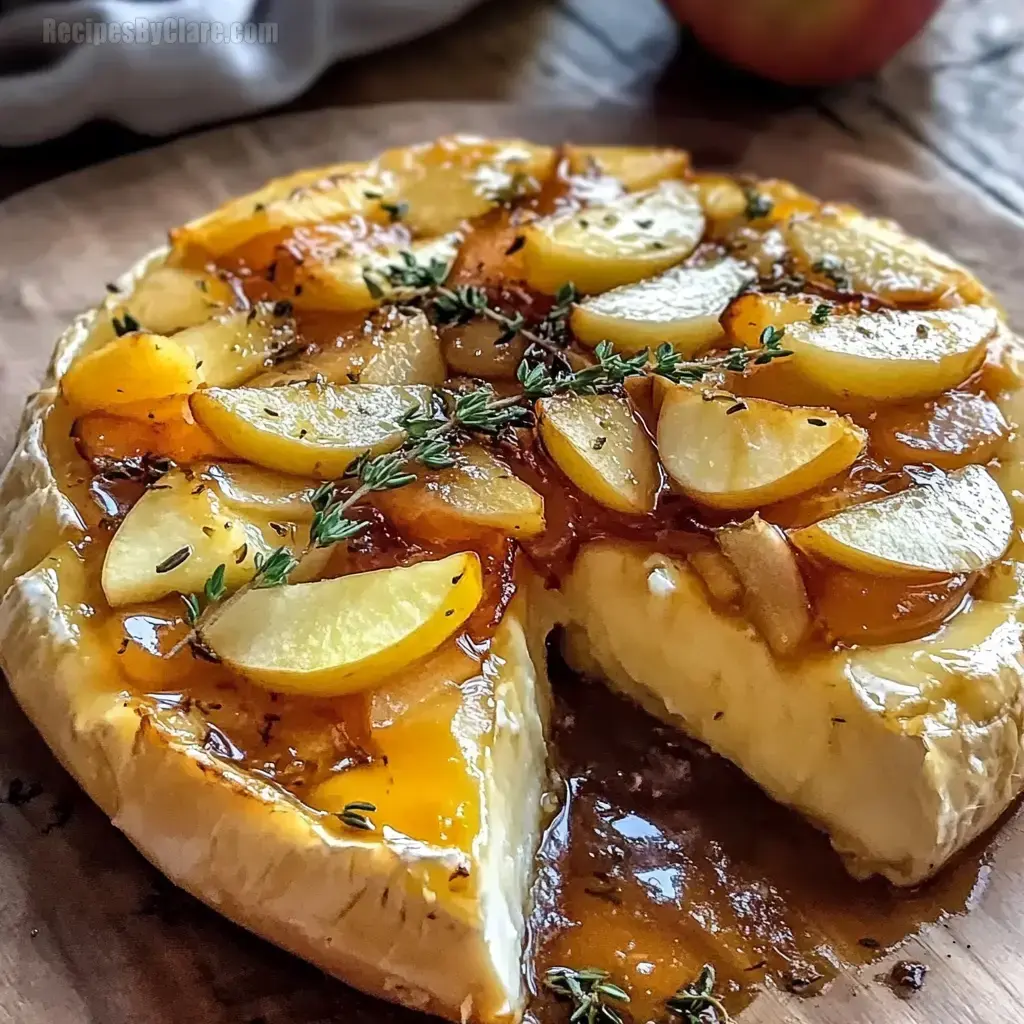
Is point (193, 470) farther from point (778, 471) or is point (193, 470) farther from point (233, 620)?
point (778, 471)

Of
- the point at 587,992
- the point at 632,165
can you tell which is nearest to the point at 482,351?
the point at 632,165

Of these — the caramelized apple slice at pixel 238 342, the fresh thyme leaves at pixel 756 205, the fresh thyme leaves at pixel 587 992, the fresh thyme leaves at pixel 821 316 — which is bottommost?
the fresh thyme leaves at pixel 587 992

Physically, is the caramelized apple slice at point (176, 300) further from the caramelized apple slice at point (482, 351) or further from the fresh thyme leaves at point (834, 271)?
the fresh thyme leaves at point (834, 271)

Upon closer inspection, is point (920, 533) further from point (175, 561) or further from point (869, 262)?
point (175, 561)

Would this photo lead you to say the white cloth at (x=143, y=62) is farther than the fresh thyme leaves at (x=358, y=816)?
Yes

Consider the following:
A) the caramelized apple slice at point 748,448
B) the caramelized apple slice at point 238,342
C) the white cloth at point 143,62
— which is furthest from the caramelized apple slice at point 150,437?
the white cloth at point 143,62

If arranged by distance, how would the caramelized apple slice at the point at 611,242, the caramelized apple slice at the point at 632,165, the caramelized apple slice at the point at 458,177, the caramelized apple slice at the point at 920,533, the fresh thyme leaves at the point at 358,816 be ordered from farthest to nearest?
the caramelized apple slice at the point at 632,165
the caramelized apple slice at the point at 458,177
the caramelized apple slice at the point at 611,242
the caramelized apple slice at the point at 920,533
the fresh thyme leaves at the point at 358,816

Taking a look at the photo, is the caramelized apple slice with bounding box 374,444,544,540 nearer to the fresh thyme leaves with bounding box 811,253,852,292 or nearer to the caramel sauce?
the caramel sauce

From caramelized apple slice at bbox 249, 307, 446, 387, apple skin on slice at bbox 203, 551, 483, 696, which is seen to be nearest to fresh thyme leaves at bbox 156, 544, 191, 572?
apple skin on slice at bbox 203, 551, 483, 696
